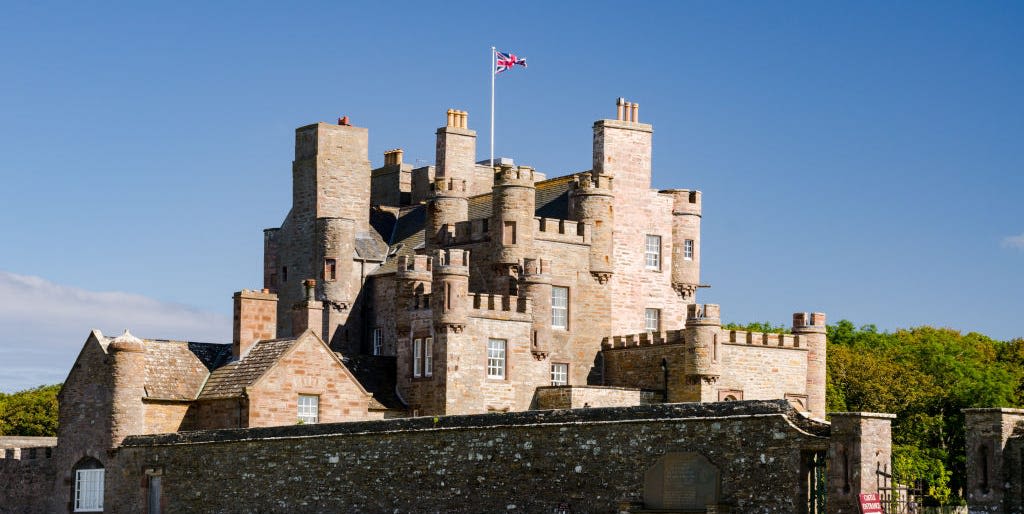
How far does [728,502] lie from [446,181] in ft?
91.8

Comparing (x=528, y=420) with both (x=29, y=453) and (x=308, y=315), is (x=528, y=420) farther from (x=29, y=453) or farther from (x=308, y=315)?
(x=29, y=453)

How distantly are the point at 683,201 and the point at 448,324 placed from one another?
12.6 meters

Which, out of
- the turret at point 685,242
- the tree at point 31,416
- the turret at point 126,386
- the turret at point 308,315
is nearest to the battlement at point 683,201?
the turret at point 685,242

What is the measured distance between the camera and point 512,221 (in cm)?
5419

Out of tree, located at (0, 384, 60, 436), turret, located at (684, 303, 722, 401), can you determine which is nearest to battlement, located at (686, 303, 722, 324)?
turret, located at (684, 303, 722, 401)

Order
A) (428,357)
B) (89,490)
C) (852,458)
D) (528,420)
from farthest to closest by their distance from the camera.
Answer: (428,357)
(89,490)
(528,420)
(852,458)

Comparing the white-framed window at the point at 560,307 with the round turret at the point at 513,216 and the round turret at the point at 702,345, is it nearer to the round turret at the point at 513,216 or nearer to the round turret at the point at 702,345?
the round turret at the point at 513,216

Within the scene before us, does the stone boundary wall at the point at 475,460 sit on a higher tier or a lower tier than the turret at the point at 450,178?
lower

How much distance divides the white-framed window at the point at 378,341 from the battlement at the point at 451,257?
706 centimetres

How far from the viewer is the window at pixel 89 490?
48.4 metres

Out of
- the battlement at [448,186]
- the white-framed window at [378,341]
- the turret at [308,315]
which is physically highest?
the battlement at [448,186]

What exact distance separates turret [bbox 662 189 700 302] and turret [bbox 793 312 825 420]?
4.66 meters

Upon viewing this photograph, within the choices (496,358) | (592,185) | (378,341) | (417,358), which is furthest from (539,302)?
(378,341)

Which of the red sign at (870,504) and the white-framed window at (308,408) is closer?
the red sign at (870,504)
